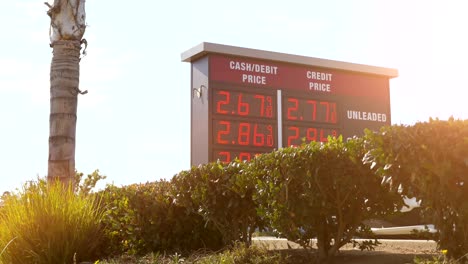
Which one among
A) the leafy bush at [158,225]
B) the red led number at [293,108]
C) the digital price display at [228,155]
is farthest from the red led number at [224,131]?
Result: the leafy bush at [158,225]

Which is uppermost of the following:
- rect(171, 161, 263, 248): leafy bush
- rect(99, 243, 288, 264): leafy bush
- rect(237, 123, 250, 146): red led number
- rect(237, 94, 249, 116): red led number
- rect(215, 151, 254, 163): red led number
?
rect(237, 94, 249, 116): red led number

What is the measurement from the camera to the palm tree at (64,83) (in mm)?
11609

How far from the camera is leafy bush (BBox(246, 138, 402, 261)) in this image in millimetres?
7129

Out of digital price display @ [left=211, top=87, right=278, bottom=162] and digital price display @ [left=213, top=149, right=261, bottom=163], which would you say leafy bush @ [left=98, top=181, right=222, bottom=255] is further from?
digital price display @ [left=211, top=87, right=278, bottom=162]

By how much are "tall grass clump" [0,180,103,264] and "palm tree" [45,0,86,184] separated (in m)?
1.74

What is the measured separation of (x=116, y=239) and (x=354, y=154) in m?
5.17

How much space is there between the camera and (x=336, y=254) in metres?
8.23

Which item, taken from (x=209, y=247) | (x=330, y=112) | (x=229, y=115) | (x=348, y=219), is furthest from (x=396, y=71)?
(x=348, y=219)

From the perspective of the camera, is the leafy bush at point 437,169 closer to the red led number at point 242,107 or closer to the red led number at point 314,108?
the red led number at point 242,107

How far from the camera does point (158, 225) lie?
9.88 meters

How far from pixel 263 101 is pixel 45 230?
924 cm

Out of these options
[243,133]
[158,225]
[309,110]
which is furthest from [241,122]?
[158,225]

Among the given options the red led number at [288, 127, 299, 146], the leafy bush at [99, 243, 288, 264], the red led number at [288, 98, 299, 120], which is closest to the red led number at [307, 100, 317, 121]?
the red led number at [288, 98, 299, 120]

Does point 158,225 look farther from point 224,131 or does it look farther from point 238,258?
point 224,131
